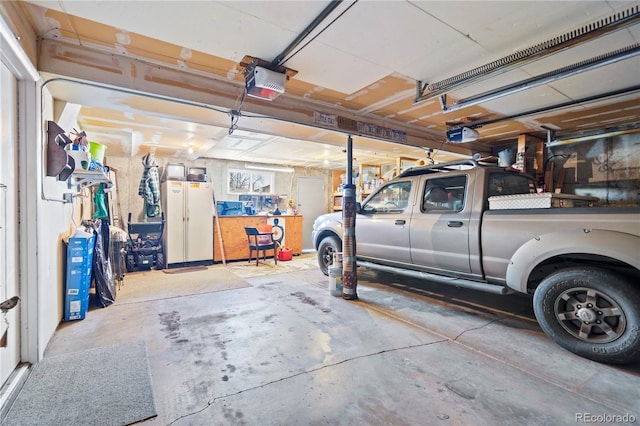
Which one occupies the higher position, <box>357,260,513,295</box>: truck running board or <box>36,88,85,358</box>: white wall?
<box>36,88,85,358</box>: white wall

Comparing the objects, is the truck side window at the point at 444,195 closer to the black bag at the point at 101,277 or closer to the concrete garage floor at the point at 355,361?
the concrete garage floor at the point at 355,361

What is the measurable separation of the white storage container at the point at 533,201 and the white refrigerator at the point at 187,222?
5.26 m

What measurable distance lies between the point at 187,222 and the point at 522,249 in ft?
18.5

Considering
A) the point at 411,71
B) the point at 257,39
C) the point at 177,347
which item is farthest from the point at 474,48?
the point at 177,347

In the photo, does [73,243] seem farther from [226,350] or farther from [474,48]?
[474,48]

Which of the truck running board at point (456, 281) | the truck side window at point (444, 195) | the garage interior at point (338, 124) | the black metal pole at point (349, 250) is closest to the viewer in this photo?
the garage interior at point (338, 124)

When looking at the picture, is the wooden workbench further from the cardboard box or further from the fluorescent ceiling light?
the cardboard box

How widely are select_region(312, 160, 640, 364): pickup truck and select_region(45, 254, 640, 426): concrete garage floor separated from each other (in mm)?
308

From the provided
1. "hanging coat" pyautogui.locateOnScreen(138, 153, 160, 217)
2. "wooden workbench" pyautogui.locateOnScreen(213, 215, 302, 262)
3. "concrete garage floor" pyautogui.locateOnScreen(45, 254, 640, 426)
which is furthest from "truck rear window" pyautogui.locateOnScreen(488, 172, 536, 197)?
"hanging coat" pyautogui.locateOnScreen(138, 153, 160, 217)

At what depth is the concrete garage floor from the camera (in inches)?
67.9

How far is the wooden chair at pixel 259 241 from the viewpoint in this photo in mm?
6098

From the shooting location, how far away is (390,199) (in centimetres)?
413

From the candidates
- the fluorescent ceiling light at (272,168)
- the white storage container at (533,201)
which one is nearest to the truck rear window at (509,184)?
the white storage container at (533,201)

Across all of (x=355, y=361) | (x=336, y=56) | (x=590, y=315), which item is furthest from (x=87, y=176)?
(x=590, y=315)
